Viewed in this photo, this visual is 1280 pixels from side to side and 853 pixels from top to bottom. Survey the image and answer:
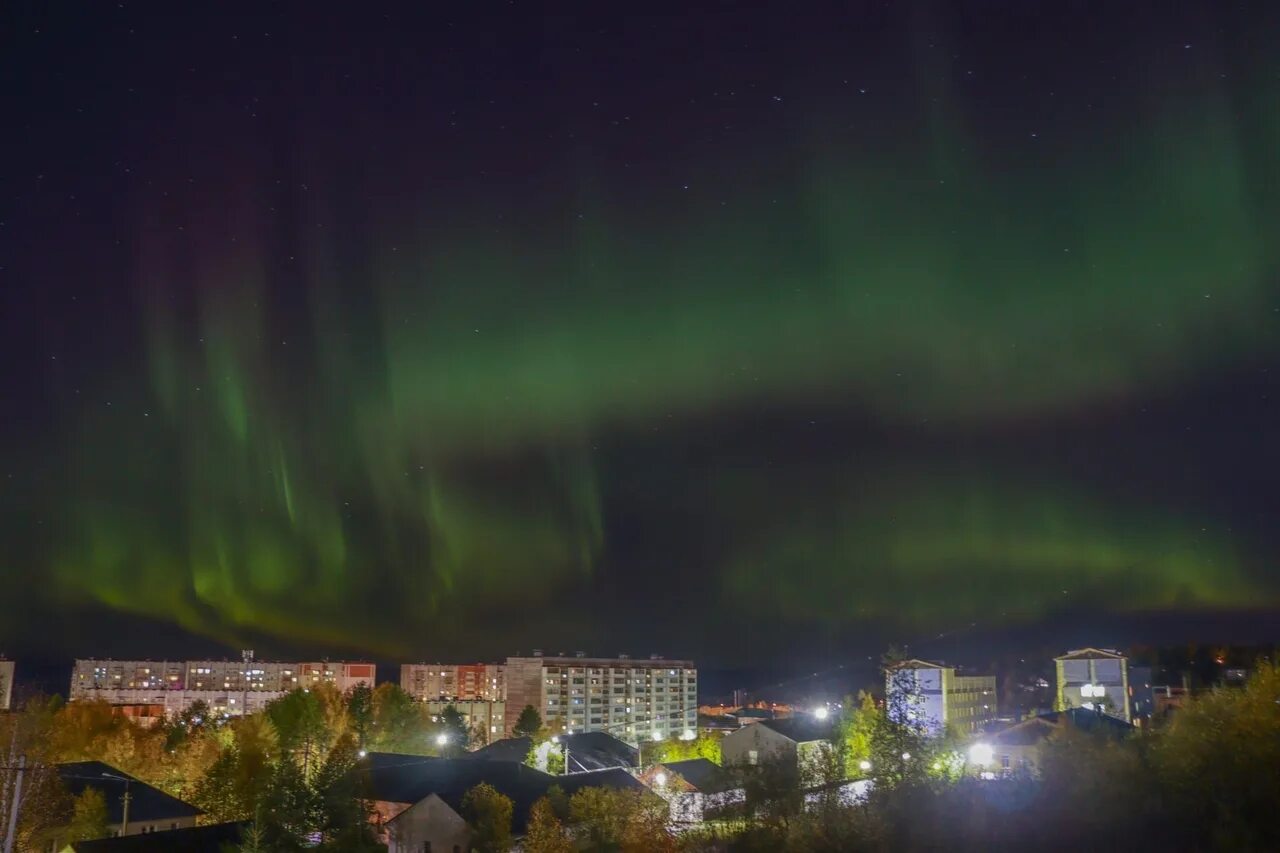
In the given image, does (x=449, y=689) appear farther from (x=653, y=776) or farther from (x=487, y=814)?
(x=487, y=814)

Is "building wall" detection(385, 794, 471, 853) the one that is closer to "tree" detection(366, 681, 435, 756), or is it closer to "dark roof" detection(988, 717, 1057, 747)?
"dark roof" detection(988, 717, 1057, 747)

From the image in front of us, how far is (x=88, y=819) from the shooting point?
29297mm

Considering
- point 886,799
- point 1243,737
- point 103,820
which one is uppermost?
point 1243,737

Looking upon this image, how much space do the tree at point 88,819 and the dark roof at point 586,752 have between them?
55.4 feet

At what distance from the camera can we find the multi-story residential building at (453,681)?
125125 mm

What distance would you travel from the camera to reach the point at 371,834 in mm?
27469

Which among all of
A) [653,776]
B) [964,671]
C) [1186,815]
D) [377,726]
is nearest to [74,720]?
[377,726]

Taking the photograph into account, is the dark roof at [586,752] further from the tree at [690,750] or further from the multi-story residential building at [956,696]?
the multi-story residential building at [956,696]

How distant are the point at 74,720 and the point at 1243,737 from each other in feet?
195

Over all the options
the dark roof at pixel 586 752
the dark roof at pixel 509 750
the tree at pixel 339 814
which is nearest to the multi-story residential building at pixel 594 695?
the dark roof at pixel 509 750

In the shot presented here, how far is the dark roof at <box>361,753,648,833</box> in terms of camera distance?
2984 cm

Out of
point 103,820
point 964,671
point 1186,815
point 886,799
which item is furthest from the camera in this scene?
point 964,671

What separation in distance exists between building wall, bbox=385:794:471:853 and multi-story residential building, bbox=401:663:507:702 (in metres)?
98.8

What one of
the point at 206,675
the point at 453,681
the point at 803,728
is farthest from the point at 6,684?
the point at 803,728
